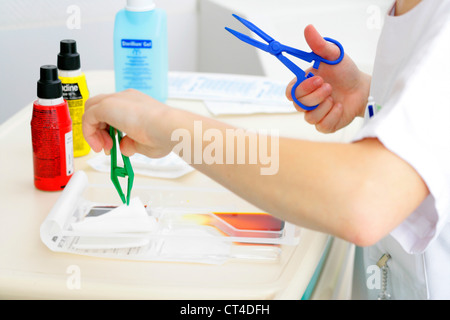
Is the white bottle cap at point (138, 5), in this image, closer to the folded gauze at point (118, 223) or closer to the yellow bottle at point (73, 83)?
the yellow bottle at point (73, 83)

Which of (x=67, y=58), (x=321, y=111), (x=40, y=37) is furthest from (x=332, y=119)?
(x=40, y=37)

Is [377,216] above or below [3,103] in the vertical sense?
above

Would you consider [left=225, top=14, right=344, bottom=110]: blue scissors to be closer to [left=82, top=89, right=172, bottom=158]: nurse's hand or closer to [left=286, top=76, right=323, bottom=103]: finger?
[left=286, top=76, right=323, bottom=103]: finger

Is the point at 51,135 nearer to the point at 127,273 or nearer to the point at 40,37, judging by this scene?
the point at 127,273

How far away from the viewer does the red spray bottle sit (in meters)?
0.74

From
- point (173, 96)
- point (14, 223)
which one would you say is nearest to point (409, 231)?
point (14, 223)

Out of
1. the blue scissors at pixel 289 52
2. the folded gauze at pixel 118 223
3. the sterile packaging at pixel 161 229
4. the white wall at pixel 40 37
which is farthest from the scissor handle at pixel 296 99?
the white wall at pixel 40 37

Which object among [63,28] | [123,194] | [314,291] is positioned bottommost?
[314,291]

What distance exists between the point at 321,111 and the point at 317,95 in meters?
0.03

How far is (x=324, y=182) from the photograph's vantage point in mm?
480

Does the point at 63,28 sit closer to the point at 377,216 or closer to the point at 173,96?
the point at 173,96

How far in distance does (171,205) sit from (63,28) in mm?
791
